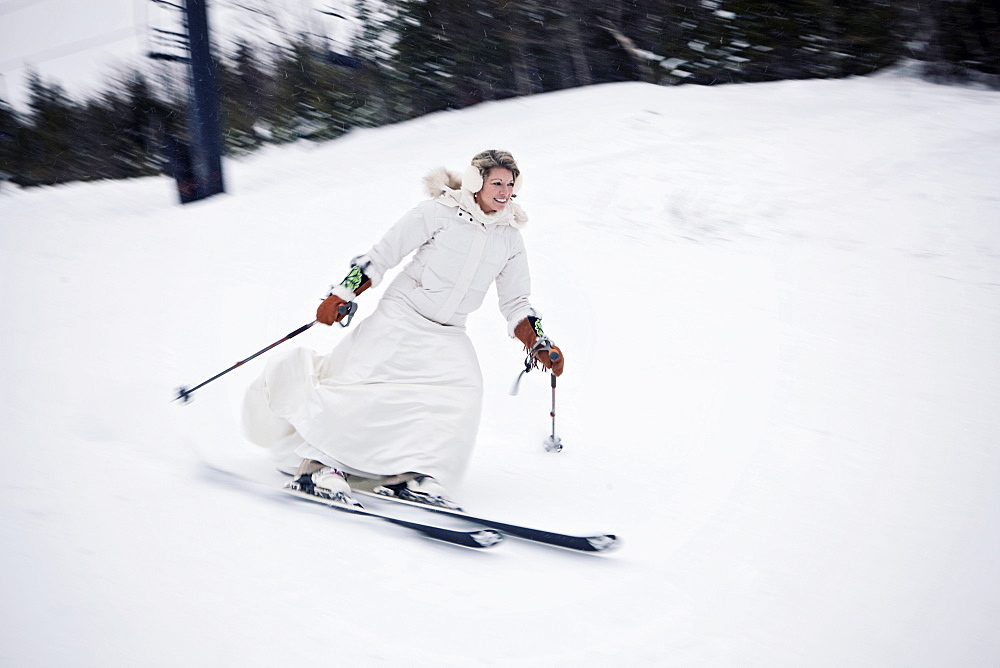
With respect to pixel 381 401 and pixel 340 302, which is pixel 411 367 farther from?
pixel 340 302

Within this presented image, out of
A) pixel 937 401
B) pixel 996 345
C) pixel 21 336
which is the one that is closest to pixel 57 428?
pixel 21 336

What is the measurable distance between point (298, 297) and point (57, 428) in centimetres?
259

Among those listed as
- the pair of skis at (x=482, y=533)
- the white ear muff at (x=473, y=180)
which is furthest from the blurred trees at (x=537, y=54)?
the pair of skis at (x=482, y=533)

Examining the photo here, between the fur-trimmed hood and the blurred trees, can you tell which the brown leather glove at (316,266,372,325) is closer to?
the fur-trimmed hood

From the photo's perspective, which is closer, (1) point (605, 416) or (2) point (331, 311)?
(2) point (331, 311)

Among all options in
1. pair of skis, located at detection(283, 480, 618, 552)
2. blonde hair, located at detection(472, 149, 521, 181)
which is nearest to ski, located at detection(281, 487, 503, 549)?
pair of skis, located at detection(283, 480, 618, 552)

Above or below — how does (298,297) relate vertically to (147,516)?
below

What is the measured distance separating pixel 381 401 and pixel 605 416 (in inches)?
62.0

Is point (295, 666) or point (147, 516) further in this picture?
point (147, 516)

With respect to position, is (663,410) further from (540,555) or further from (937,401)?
(540,555)

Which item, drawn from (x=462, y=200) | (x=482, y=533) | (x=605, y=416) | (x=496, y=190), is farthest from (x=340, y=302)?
(x=605, y=416)

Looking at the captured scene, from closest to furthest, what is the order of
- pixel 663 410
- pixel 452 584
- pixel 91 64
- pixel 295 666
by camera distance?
1. pixel 295 666
2. pixel 452 584
3. pixel 663 410
4. pixel 91 64

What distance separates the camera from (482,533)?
272 centimetres

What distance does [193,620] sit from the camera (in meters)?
2.15
